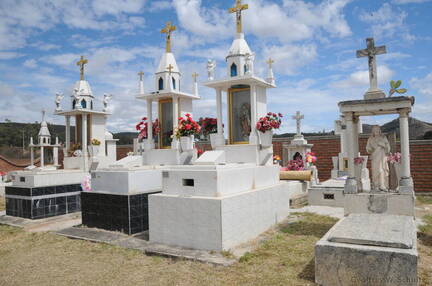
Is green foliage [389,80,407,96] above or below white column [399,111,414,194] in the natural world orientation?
above

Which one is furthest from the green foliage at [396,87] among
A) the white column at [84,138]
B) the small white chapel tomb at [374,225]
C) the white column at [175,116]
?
the white column at [84,138]

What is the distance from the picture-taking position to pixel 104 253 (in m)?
6.16

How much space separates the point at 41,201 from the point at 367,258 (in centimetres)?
974

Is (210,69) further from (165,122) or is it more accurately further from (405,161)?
(405,161)

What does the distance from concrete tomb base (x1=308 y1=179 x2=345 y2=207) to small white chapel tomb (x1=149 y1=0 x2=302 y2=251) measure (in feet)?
8.89

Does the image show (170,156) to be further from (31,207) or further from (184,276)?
(184,276)

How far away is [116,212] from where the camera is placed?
771 cm

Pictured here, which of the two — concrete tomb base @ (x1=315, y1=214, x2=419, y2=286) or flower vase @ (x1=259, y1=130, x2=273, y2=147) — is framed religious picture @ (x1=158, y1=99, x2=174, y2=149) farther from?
concrete tomb base @ (x1=315, y1=214, x2=419, y2=286)

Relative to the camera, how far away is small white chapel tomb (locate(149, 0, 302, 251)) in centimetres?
604

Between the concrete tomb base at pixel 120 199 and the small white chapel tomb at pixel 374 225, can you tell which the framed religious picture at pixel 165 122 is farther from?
the small white chapel tomb at pixel 374 225

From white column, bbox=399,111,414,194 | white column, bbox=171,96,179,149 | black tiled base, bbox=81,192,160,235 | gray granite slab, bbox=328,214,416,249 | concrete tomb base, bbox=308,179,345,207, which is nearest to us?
gray granite slab, bbox=328,214,416,249

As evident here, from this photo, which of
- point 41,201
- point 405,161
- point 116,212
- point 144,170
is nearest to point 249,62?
point 144,170

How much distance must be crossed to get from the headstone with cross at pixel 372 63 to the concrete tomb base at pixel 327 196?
4738mm

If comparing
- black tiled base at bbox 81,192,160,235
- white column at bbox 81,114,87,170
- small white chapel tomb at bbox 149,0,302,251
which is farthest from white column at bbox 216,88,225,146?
white column at bbox 81,114,87,170
